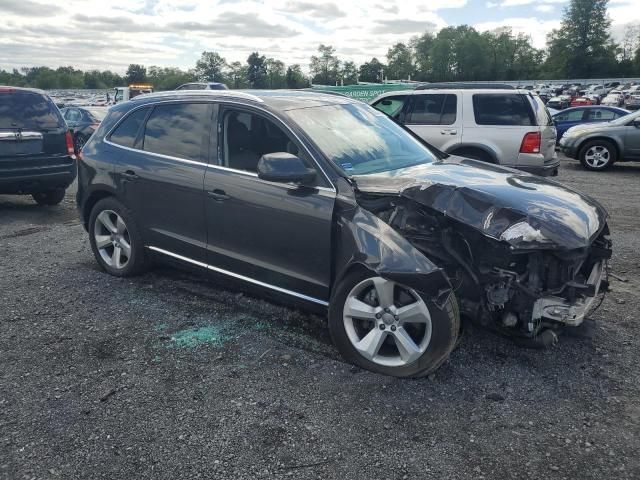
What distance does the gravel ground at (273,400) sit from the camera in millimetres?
2684

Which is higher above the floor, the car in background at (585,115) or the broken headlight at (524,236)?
the car in background at (585,115)

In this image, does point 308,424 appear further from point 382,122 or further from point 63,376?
point 382,122

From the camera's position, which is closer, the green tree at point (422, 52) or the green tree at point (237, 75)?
the green tree at point (237, 75)

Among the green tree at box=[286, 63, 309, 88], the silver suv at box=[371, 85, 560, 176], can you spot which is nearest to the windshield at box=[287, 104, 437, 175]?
the silver suv at box=[371, 85, 560, 176]

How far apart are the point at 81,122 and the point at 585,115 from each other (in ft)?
50.6

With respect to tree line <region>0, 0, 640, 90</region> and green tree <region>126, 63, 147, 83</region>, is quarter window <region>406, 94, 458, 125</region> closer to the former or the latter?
→ tree line <region>0, 0, 640, 90</region>

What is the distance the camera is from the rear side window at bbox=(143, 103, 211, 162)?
4348 mm

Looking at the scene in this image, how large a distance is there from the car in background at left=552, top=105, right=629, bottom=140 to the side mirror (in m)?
15.2

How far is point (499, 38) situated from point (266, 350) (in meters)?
128

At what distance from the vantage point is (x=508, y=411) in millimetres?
3094

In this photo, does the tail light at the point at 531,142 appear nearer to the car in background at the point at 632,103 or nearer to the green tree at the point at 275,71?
the car in background at the point at 632,103

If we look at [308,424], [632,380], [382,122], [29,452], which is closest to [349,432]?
[308,424]

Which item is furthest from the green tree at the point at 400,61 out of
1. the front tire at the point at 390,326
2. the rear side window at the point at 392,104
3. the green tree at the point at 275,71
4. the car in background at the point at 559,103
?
the front tire at the point at 390,326

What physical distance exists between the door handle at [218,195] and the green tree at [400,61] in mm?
117381
